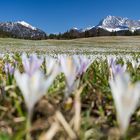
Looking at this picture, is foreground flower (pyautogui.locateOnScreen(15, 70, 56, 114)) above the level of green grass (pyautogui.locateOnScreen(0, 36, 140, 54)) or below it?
above

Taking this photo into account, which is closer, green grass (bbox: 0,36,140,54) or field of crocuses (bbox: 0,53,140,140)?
field of crocuses (bbox: 0,53,140,140)

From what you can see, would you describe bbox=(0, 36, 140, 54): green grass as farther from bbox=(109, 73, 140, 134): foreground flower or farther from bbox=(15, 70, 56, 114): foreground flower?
bbox=(109, 73, 140, 134): foreground flower

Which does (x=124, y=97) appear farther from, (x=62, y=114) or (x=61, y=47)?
(x=61, y=47)

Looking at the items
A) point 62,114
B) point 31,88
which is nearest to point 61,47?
point 62,114

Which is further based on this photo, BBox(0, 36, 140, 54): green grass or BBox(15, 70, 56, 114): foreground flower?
BBox(0, 36, 140, 54): green grass

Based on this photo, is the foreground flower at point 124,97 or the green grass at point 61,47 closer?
the foreground flower at point 124,97

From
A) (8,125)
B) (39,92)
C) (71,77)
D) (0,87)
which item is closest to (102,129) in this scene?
(71,77)

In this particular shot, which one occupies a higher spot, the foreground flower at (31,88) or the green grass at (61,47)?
the foreground flower at (31,88)

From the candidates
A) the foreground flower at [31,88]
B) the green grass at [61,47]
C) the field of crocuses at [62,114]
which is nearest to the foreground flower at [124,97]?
the field of crocuses at [62,114]

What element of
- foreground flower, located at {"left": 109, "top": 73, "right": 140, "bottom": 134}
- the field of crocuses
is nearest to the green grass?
the field of crocuses

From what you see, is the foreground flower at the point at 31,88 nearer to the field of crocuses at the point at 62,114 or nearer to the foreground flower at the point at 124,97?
the field of crocuses at the point at 62,114

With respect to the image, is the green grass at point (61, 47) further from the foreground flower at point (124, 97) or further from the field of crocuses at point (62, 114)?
the foreground flower at point (124, 97)

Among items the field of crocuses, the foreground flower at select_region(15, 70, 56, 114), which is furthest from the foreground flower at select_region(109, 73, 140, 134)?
the foreground flower at select_region(15, 70, 56, 114)
